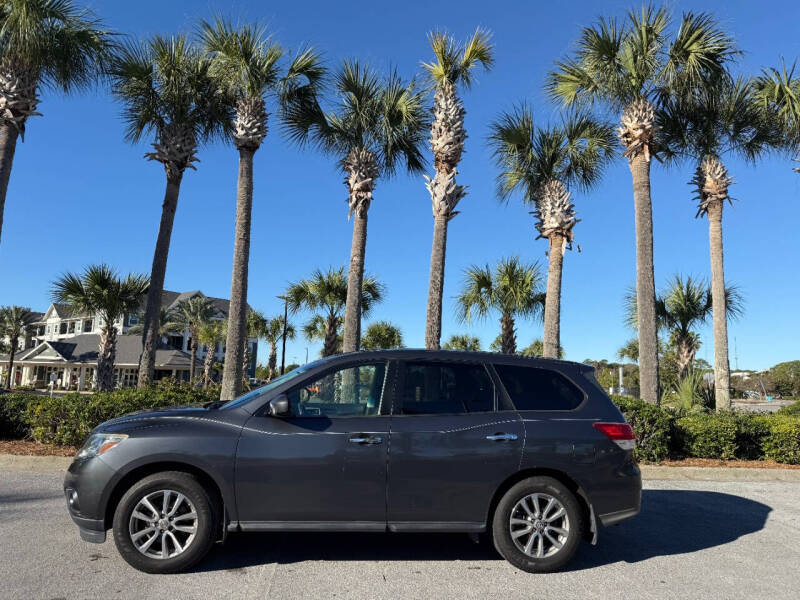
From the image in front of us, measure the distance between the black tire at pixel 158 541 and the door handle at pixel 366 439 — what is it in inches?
45.1

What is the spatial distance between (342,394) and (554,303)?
1166 cm

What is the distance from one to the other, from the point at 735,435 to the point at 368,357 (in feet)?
27.6

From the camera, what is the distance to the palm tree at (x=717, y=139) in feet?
49.2

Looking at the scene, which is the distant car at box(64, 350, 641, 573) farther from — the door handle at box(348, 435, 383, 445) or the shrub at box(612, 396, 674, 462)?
the shrub at box(612, 396, 674, 462)

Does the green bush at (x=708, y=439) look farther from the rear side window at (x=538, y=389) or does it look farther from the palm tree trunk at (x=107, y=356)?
the palm tree trunk at (x=107, y=356)

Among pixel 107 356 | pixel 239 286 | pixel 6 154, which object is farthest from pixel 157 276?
pixel 107 356

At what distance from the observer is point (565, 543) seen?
427cm

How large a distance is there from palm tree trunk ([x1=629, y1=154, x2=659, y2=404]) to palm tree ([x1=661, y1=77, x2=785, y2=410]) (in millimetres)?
2943

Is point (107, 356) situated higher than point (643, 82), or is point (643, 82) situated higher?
point (643, 82)

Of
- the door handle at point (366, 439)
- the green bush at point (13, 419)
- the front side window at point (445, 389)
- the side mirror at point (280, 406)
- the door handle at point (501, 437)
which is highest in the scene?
the front side window at point (445, 389)

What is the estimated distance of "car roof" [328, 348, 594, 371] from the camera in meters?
4.59

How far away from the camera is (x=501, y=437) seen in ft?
14.1

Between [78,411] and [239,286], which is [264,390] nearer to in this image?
[78,411]

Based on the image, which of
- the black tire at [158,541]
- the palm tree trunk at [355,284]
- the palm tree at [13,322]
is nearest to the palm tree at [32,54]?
the palm tree trunk at [355,284]
